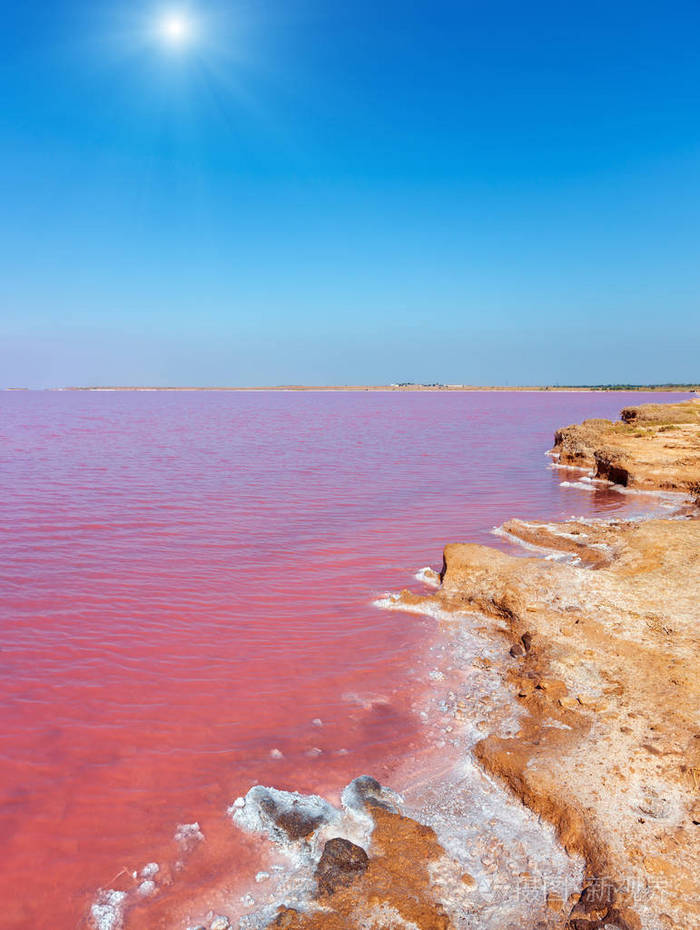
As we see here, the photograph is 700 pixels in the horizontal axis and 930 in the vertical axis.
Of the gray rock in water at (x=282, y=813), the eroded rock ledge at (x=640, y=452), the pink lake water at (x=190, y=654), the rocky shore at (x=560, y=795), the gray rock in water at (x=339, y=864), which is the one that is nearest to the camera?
the rocky shore at (x=560, y=795)

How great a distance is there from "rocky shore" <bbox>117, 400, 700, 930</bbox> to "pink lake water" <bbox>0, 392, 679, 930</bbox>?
46 cm

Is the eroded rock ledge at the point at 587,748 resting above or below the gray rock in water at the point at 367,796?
above

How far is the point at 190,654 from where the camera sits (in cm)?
561

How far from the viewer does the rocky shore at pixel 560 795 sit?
8.92 ft

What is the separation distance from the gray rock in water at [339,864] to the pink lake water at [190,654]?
0.46 meters

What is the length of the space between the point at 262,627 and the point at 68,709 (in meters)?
2.12

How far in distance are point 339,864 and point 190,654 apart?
121 inches

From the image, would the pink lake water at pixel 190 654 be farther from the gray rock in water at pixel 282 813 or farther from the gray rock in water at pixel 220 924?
the gray rock in water at pixel 220 924

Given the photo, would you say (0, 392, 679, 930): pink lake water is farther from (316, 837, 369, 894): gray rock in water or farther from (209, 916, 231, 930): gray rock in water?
(316, 837, 369, 894): gray rock in water

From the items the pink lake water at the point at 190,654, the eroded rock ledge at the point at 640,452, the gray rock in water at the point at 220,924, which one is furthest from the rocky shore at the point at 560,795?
the eroded rock ledge at the point at 640,452

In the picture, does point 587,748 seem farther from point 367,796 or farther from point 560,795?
point 367,796

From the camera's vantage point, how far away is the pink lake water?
3.45 m

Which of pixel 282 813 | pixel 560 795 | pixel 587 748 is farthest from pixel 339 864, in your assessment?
pixel 587 748

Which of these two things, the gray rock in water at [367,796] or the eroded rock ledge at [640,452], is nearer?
the gray rock in water at [367,796]
